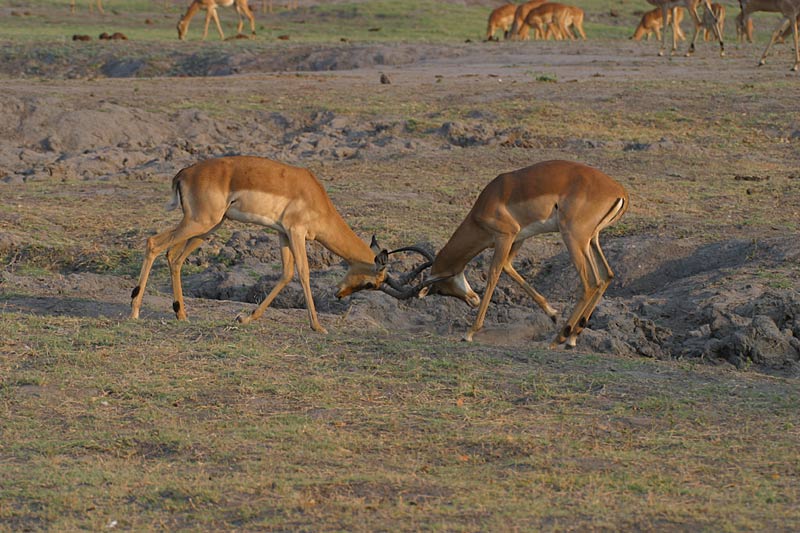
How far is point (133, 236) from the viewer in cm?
1102

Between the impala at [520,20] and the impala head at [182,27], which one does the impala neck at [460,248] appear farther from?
the impala at [520,20]

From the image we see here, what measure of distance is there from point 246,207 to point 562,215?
198 cm

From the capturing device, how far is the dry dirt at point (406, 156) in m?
8.60

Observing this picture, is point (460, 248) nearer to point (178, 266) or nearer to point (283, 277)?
point (283, 277)

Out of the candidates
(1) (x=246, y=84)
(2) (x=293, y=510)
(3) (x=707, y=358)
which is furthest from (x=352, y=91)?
(2) (x=293, y=510)

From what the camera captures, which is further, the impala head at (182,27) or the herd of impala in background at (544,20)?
the herd of impala in background at (544,20)

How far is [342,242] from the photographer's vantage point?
8562 millimetres

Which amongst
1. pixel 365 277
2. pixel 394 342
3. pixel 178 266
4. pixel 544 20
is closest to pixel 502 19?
pixel 544 20

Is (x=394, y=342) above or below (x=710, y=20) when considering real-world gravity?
below

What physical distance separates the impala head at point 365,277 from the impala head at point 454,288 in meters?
0.31

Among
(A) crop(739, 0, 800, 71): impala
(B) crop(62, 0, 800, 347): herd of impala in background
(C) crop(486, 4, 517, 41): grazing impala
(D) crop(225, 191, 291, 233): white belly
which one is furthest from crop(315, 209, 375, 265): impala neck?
(C) crop(486, 4, 517, 41): grazing impala

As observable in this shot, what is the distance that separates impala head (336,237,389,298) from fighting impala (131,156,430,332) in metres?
0.37

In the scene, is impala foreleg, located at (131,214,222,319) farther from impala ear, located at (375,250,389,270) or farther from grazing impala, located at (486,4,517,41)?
grazing impala, located at (486,4,517,41)

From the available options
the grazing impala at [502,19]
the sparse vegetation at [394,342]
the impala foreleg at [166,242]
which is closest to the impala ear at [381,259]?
the sparse vegetation at [394,342]
